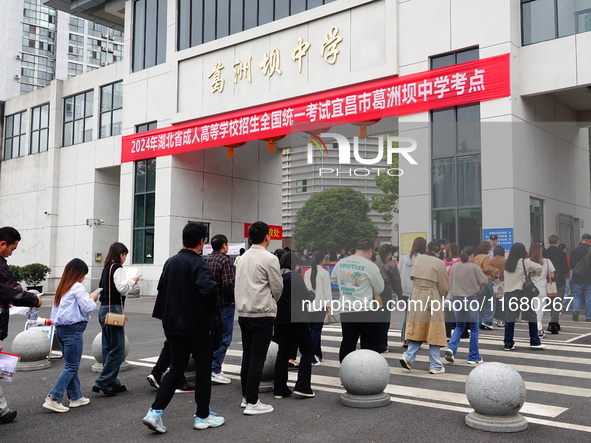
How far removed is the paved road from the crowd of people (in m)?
0.23

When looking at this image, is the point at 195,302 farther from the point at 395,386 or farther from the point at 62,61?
the point at 62,61

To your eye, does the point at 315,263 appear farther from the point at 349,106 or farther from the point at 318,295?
the point at 349,106

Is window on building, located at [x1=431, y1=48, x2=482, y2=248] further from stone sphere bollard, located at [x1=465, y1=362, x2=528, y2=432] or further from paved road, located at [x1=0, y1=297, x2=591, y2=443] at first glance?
stone sphere bollard, located at [x1=465, y1=362, x2=528, y2=432]

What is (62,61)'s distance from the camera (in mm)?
87000

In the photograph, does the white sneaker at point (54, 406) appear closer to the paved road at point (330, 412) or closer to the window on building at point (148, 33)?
the paved road at point (330, 412)

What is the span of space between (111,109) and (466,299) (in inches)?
942

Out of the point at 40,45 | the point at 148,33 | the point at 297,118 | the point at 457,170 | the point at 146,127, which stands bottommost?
the point at 457,170

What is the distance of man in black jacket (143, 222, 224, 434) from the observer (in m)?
5.36

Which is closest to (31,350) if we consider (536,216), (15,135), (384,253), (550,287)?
(384,253)

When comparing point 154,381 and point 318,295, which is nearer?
point 154,381

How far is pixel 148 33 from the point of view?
26.5 meters

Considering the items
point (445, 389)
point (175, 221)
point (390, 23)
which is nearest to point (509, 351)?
point (445, 389)

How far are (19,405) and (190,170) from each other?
18981 mm

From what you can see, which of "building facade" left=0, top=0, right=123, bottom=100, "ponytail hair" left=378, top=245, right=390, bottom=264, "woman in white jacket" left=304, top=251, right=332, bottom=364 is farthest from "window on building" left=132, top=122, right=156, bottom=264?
"building facade" left=0, top=0, right=123, bottom=100
